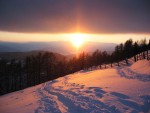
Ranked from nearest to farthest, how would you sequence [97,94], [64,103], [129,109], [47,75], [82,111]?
[129,109], [82,111], [64,103], [97,94], [47,75]

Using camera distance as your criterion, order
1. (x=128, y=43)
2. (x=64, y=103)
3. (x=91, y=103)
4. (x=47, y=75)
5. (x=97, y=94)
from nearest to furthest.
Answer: (x=91, y=103) < (x=64, y=103) < (x=97, y=94) < (x=47, y=75) < (x=128, y=43)

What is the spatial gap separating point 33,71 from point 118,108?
2770 inches

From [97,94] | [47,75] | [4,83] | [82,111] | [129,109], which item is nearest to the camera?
[129,109]

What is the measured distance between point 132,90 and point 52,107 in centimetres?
845

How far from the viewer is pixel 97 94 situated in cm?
2339

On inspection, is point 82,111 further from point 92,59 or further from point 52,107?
point 92,59

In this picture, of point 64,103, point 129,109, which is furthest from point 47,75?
point 129,109

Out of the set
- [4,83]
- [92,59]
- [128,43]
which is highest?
[128,43]

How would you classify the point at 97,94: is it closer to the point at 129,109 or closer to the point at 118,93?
the point at 118,93

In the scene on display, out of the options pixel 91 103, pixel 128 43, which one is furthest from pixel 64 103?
pixel 128 43

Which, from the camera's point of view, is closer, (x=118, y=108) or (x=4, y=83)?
(x=118, y=108)

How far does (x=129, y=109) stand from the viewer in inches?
679

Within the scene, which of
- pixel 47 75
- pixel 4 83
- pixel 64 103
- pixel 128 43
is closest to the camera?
pixel 64 103

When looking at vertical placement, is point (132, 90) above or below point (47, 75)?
above
